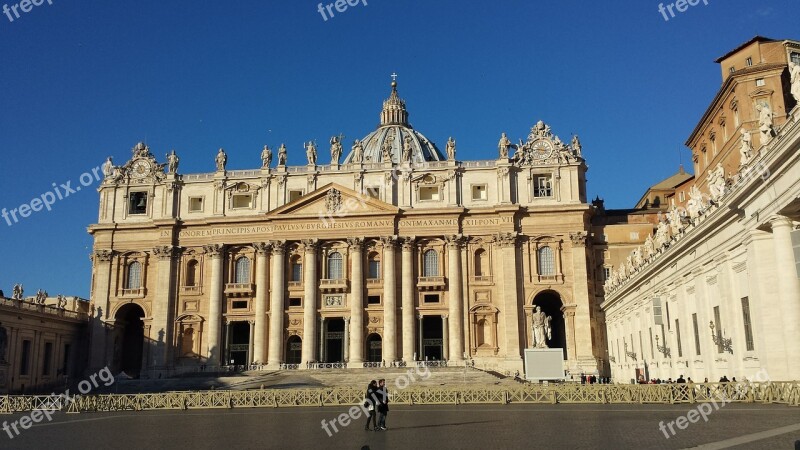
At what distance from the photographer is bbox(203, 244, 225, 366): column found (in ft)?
198

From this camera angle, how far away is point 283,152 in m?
64.8

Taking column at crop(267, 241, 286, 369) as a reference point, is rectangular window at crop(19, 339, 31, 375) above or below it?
below

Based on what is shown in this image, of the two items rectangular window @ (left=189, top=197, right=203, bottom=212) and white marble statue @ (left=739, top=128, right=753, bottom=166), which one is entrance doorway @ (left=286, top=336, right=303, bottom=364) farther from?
white marble statue @ (left=739, top=128, right=753, bottom=166)

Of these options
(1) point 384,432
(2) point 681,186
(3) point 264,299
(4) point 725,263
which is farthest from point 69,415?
(2) point 681,186

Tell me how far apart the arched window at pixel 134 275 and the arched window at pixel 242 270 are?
352 inches

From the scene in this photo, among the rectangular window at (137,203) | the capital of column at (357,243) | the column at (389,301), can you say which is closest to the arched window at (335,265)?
the capital of column at (357,243)

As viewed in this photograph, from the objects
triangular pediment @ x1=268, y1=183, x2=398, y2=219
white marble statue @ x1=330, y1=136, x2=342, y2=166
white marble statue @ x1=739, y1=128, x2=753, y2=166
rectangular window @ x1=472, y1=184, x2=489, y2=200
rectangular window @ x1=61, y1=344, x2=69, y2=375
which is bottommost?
rectangular window @ x1=61, y1=344, x2=69, y2=375

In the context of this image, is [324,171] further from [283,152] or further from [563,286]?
[563,286]

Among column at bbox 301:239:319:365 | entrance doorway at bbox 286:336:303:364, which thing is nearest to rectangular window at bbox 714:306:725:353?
column at bbox 301:239:319:365

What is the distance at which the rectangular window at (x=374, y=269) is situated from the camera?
A: 202 feet

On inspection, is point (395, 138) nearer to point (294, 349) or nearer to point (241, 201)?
point (241, 201)

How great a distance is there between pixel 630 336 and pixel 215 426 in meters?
32.2

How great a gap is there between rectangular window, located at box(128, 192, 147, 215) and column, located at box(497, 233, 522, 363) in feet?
109

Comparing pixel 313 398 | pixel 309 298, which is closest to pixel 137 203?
pixel 309 298
